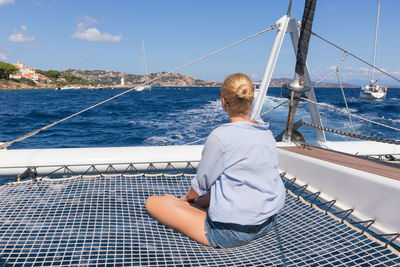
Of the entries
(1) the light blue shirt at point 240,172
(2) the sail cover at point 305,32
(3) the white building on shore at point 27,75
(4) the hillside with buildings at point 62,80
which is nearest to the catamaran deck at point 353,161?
(2) the sail cover at point 305,32

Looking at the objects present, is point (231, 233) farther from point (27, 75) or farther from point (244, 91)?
point (27, 75)

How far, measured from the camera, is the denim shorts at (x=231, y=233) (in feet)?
5.86

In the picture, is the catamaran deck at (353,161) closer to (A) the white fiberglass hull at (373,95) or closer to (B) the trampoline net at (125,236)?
(B) the trampoline net at (125,236)

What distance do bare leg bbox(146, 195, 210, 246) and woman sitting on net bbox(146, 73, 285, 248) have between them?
0.14 meters

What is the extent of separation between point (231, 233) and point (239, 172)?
42 cm

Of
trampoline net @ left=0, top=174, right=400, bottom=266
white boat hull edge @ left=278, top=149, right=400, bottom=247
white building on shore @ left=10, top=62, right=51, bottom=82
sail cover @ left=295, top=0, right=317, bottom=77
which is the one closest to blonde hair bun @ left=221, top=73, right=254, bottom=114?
trampoline net @ left=0, top=174, right=400, bottom=266

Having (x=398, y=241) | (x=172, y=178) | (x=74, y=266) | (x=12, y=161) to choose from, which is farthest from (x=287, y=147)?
(x=12, y=161)

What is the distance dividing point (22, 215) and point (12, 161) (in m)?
1.03

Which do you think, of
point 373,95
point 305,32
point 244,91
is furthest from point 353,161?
point 373,95

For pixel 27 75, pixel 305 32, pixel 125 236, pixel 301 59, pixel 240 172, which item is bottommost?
pixel 125 236

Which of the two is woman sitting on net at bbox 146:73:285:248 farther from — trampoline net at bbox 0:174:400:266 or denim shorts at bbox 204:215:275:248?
trampoline net at bbox 0:174:400:266

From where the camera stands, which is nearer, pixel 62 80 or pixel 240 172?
pixel 240 172

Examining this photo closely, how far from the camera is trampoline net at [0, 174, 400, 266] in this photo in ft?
5.97

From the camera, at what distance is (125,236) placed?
205 cm
